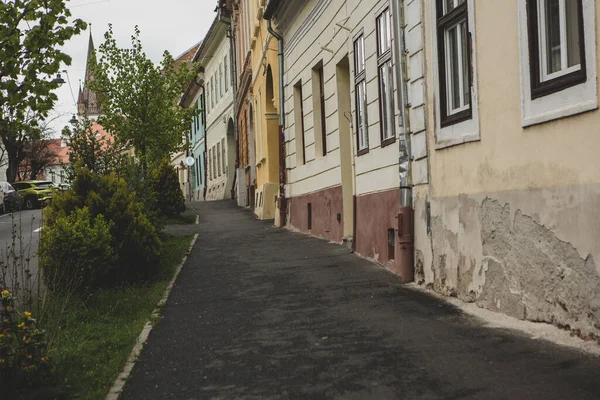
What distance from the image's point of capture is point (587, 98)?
634 cm

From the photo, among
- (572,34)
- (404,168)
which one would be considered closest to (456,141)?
(404,168)

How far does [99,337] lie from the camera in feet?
28.1

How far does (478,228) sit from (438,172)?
128 centimetres

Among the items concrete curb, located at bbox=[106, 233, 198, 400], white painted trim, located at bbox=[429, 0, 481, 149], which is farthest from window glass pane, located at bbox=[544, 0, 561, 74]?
concrete curb, located at bbox=[106, 233, 198, 400]

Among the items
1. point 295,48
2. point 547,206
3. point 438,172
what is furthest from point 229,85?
point 547,206

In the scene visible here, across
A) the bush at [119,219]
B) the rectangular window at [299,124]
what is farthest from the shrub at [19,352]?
the rectangular window at [299,124]

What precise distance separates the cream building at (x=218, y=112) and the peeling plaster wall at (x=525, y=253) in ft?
98.8

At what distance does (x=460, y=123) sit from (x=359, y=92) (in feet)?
15.9

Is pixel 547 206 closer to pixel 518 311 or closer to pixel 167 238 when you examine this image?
pixel 518 311

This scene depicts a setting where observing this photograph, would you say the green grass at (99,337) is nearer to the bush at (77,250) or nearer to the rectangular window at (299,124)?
the bush at (77,250)

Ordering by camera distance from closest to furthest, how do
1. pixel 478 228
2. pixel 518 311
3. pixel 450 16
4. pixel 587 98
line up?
pixel 587 98 < pixel 518 311 < pixel 478 228 < pixel 450 16

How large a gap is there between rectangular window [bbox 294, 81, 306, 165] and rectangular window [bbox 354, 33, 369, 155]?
17.3 feet

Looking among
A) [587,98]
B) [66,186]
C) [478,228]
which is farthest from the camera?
[66,186]

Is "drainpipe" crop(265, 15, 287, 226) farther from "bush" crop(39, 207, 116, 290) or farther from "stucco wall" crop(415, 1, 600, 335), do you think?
"stucco wall" crop(415, 1, 600, 335)
